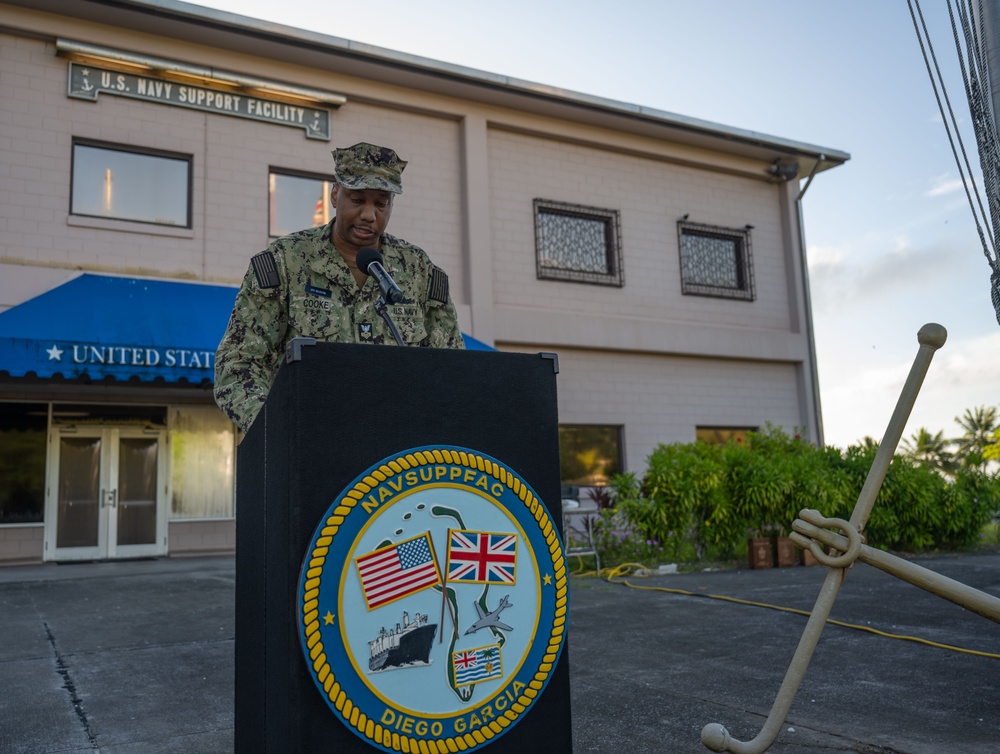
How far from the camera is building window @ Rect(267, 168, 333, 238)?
1295 centimetres

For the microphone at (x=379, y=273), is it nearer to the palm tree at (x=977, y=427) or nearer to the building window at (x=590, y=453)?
the building window at (x=590, y=453)

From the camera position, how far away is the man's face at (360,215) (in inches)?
91.6

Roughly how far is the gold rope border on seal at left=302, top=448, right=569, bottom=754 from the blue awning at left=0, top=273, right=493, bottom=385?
31.1 feet

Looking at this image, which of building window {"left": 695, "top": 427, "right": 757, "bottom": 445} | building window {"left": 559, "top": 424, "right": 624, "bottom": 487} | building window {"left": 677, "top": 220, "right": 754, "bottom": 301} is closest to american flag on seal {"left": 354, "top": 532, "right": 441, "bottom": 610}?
building window {"left": 559, "top": 424, "right": 624, "bottom": 487}

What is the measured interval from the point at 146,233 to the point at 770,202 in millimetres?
11497

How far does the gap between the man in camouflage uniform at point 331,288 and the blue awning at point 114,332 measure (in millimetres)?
8657

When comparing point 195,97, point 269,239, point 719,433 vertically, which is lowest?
point 719,433

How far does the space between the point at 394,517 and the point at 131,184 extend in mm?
11943

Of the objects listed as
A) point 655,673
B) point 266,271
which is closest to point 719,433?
point 655,673

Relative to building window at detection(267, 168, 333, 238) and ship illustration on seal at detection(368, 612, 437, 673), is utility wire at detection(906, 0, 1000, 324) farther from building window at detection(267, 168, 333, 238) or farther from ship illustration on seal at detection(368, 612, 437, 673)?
building window at detection(267, 168, 333, 238)

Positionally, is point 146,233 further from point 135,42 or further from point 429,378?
point 429,378

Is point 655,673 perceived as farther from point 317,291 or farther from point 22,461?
point 22,461

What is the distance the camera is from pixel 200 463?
1298 centimetres

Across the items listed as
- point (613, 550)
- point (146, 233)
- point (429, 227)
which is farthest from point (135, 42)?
point (613, 550)
